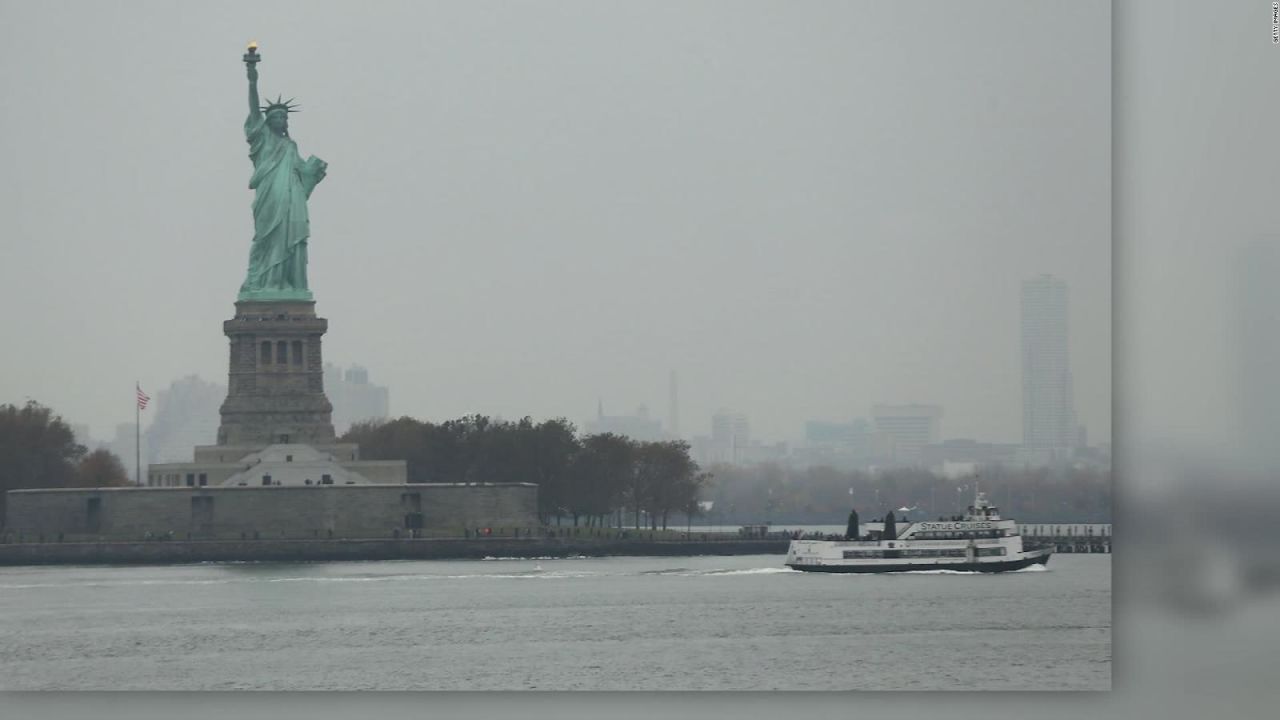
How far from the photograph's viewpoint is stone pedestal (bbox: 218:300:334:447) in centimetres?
5100

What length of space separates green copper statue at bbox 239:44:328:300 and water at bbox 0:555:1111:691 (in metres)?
7.31

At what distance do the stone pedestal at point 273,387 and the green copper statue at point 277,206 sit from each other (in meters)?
0.97

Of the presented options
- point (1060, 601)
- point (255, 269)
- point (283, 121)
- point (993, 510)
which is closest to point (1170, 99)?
point (1060, 601)

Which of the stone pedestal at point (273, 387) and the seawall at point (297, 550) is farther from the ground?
the stone pedestal at point (273, 387)

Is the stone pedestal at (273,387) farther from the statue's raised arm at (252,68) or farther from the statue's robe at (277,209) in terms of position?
the statue's raised arm at (252,68)

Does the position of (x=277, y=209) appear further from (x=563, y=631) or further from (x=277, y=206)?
(x=563, y=631)

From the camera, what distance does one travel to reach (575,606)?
3369 cm

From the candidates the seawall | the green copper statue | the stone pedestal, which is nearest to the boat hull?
the seawall

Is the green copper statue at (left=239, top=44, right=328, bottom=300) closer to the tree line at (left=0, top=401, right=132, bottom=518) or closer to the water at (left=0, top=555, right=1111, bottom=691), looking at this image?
the tree line at (left=0, top=401, right=132, bottom=518)

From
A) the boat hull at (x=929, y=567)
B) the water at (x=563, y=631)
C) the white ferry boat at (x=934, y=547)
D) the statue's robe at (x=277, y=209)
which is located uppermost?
the statue's robe at (x=277, y=209)

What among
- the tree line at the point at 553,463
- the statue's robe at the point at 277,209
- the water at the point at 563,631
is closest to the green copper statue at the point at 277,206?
the statue's robe at the point at 277,209

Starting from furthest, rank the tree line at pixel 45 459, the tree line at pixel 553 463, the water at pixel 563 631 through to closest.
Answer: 1. the tree line at pixel 553 463
2. the tree line at pixel 45 459
3. the water at pixel 563 631

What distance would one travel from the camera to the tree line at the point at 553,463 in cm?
4853

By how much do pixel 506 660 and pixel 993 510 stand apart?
1559 cm
